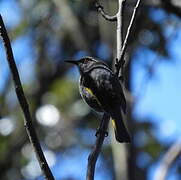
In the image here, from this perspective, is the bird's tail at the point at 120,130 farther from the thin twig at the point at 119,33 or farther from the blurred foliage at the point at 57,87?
the blurred foliage at the point at 57,87

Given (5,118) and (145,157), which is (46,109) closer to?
(5,118)

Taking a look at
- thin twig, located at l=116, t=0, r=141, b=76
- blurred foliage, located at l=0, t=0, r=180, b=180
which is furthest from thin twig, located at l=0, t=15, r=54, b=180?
blurred foliage, located at l=0, t=0, r=180, b=180

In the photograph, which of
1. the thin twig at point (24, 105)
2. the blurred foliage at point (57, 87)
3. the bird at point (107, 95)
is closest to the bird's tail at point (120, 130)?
Result: the bird at point (107, 95)

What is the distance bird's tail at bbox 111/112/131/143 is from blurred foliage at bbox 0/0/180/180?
327 cm

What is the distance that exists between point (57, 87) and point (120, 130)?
5.45m

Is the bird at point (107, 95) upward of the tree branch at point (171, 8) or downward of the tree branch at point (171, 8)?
downward

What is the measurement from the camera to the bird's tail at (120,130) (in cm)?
499

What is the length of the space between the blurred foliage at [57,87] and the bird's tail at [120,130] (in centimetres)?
327

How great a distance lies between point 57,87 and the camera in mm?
10453

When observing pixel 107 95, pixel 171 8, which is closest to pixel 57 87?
pixel 171 8

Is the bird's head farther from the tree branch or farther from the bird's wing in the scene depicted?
the tree branch

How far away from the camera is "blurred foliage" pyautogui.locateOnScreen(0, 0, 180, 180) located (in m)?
8.96

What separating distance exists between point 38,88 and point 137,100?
382cm

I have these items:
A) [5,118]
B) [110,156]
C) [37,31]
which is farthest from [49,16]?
[110,156]
